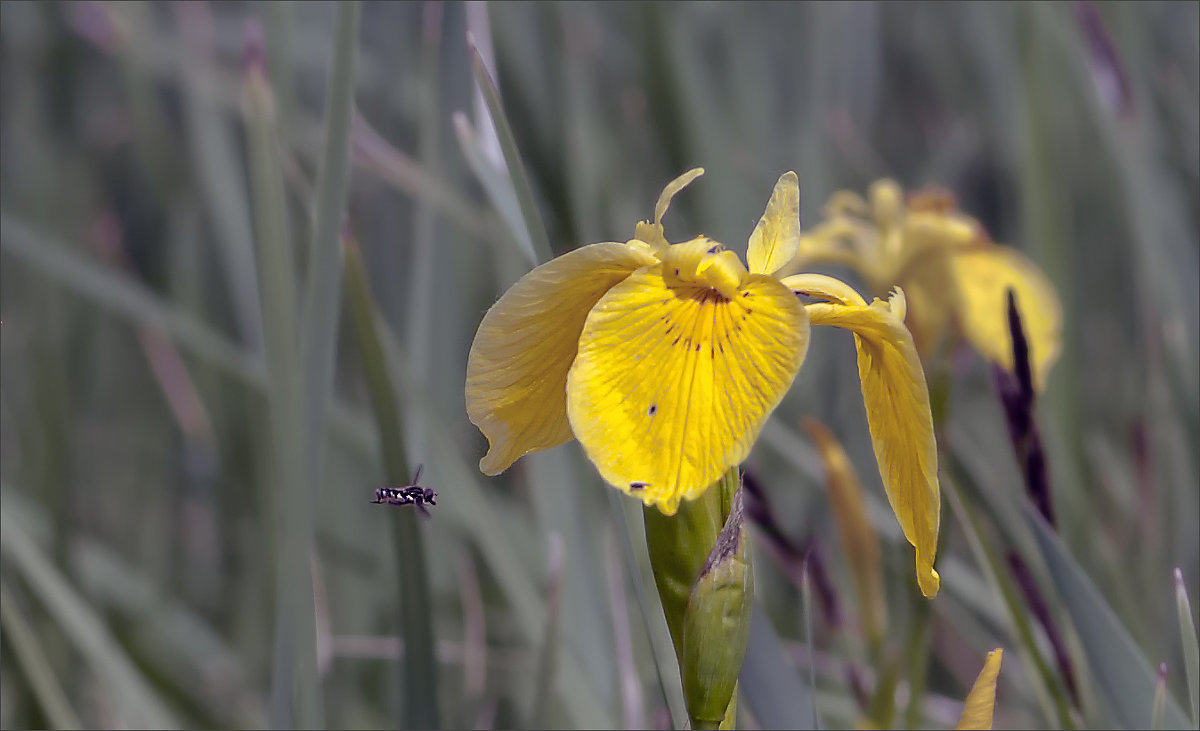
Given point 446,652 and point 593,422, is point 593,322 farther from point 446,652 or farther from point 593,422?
point 446,652

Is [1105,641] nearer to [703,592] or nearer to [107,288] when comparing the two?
[703,592]

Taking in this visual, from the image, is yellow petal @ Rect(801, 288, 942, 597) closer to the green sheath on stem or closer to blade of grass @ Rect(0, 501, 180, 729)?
the green sheath on stem

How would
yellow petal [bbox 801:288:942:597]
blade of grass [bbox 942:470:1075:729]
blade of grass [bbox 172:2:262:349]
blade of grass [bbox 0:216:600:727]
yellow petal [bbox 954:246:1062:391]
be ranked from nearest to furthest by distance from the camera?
yellow petal [bbox 801:288:942:597] < blade of grass [bbox 942:470:1075:729] < blade of grass [bbox 0:216:600:727] < yellow petal [bbox 954:246:1062:391] < blade of grass [bbox 172:2:262:349]

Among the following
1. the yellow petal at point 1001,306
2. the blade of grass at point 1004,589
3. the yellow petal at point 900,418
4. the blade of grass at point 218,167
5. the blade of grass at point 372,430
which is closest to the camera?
the yellow petal at point 900,418

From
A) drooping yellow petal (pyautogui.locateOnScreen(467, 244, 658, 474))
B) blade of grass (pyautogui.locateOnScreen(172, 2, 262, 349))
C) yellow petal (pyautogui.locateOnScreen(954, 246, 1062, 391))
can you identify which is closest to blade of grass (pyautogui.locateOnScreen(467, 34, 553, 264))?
drooping yellow petal (pyautogui.locateOnScreen(467, 244, 658, 474))

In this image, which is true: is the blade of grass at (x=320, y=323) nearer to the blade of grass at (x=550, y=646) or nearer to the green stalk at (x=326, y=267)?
the green stalk at (x=326, y=267)

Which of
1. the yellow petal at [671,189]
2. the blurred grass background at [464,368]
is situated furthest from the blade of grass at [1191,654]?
the yellow petal at [671,189]

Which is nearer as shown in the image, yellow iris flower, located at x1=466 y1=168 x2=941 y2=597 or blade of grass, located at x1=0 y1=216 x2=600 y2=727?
yellow iris flower, located at x1=466 y1=168 x2=941 y2=597
